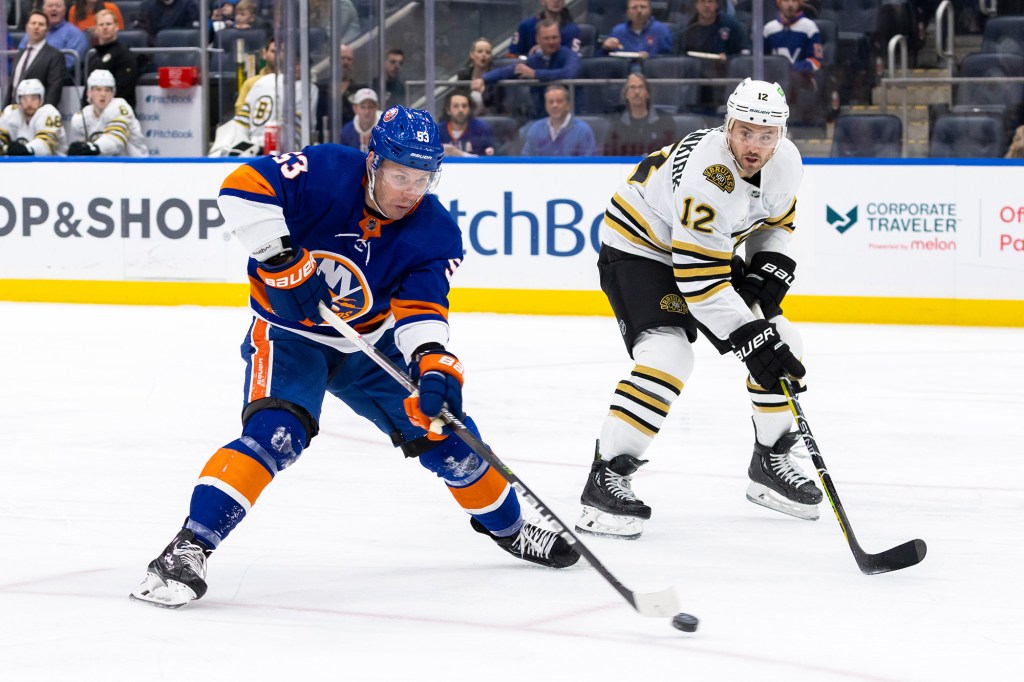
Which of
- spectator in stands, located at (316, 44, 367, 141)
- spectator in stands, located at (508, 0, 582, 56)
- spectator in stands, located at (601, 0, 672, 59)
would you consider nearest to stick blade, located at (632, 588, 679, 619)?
spectator in stands, located at (601, 0, 672, 59)

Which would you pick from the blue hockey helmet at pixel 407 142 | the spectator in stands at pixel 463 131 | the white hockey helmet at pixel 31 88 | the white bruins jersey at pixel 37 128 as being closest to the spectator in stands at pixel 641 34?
the spectator in stands at pixel 463 131

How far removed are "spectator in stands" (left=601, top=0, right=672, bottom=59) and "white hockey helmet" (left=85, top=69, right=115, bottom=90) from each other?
2.90 meters

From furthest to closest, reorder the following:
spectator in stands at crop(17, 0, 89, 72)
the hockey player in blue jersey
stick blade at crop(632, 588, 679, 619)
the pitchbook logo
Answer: spectator in stands at crop(17, 0, 89, 72) → the pitchbook logo → the hockey player in blue jersey → stick blade at crop(632, 588, 679, 619)

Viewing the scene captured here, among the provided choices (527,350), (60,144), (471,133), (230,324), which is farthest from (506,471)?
(60,144)

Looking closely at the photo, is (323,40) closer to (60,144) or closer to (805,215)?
(60,144)

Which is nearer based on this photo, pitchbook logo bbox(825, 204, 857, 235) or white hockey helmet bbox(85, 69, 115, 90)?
pitchbook logo bbox(825, 204, 857, 235)

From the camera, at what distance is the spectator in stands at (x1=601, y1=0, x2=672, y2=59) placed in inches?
296

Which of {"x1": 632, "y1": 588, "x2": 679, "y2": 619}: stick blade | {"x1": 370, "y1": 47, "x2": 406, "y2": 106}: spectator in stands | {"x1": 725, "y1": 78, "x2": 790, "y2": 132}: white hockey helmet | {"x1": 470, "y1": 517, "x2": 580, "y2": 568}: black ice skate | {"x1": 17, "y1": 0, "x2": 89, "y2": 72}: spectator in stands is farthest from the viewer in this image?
{"x1": 17, "y1": 0, "x2": 89, "y2": 72}: spectator in stands

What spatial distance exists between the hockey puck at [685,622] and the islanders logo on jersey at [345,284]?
0.84m

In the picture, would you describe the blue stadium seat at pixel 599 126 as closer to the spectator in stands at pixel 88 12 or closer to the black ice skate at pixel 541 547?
the spectator in stands at pixel 88 12

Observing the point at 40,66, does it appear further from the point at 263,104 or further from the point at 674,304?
the point at 674,304

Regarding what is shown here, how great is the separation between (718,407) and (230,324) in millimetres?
3007

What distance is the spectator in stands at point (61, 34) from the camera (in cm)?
869

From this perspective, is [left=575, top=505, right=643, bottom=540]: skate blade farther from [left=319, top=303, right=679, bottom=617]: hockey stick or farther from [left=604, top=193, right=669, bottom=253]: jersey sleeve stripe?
[left=604, top=193, right=669, bottom=253]: jersey sleeve stripe
